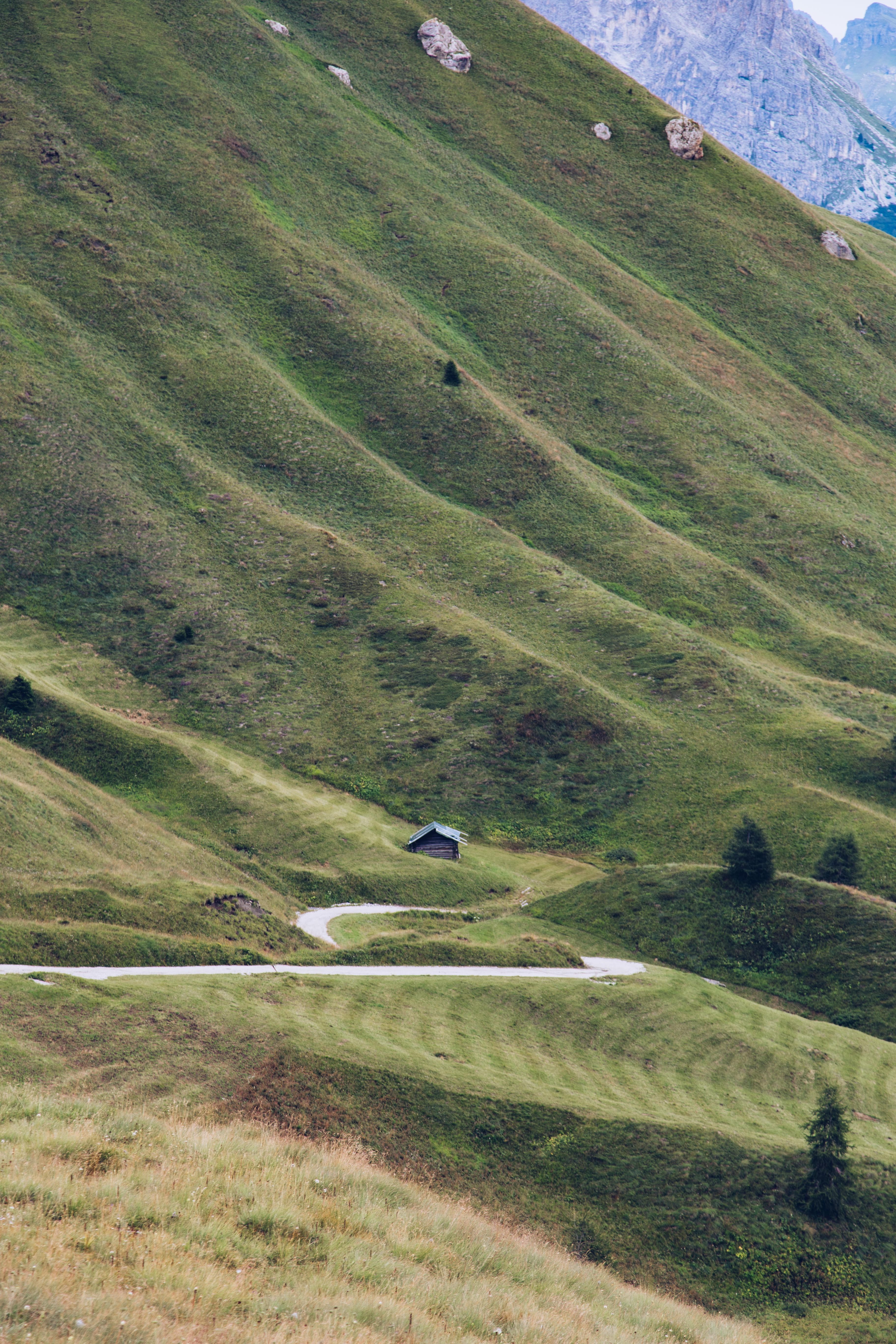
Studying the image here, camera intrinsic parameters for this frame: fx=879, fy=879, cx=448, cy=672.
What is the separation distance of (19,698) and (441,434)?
6274 cm

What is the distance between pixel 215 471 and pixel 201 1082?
258 feet

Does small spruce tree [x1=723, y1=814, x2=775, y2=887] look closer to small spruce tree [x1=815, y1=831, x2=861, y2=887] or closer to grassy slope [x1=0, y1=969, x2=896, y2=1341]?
small spruce tree [x1=815, y1=831, x2=861, y2=887]

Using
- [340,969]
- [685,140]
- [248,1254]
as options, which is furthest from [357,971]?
A: [685,140]

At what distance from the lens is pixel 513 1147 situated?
25.8m

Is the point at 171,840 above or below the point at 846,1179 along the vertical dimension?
below

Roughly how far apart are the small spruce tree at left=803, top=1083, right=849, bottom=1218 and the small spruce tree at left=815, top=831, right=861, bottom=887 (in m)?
31.7

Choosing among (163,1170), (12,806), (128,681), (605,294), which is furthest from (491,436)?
(163,1170)

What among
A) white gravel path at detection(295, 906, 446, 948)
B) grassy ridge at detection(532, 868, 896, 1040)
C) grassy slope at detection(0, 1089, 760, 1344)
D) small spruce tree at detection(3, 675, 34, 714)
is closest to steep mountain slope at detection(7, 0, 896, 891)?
small spruce tree at detection(3, 675, 34, 714)

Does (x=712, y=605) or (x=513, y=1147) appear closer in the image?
(x=513, y=1147)

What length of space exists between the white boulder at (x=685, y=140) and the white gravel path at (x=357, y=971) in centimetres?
14986

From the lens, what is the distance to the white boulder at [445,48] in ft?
521

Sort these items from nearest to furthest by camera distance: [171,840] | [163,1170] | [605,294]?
[163,1170]
[171,840]
[605,294]

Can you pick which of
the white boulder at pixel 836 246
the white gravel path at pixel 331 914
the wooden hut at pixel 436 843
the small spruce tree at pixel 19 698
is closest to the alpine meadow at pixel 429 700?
the small spruce tree at pixel 19 698

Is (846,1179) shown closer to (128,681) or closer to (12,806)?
(12,806)
